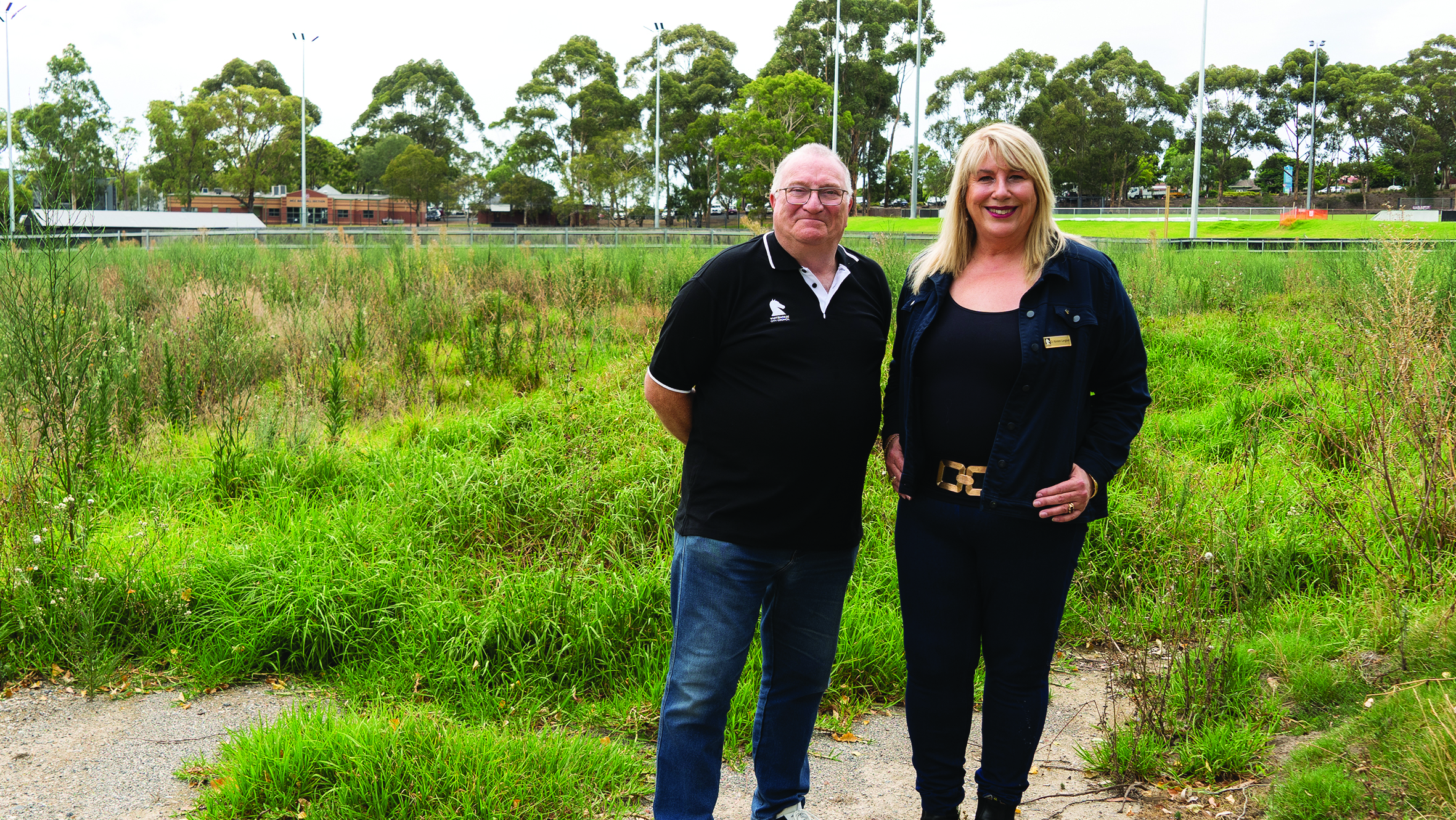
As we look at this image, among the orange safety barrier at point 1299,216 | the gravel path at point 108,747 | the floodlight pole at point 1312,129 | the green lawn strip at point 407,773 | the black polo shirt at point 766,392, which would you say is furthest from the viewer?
the floodlight pole at point 1312,129

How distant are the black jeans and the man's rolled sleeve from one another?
79cm

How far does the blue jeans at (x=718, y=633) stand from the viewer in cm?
297

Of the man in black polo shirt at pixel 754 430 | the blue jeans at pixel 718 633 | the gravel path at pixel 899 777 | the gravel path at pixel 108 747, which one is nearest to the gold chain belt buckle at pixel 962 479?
the man in black polo shirt at pixel 754 430

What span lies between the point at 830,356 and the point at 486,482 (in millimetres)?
3793

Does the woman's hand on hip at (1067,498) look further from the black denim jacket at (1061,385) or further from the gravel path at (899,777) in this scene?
the gravel path at (899,777)

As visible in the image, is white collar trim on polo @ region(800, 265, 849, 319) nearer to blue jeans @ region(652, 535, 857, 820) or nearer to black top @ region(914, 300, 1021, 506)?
black top @ region(914, 300, 1021, 506)

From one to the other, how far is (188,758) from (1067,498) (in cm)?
336

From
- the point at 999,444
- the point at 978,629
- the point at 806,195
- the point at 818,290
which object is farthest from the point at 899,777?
the point at 806,195

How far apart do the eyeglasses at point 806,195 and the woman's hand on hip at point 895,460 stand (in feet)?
2.56

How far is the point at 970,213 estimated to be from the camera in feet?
10.5

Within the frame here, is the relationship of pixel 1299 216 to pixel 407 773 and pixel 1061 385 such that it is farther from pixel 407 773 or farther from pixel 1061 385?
pixel 407 773

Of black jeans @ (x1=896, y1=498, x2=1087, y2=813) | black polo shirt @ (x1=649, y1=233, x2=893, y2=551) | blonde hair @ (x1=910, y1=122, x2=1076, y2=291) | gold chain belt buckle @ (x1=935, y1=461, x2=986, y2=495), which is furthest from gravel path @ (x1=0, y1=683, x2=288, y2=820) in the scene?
blonde hair @ (x1=910, y1=122, x2=1076, y2=291)

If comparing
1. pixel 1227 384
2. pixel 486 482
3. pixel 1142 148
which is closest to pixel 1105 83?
pixel 1142 148

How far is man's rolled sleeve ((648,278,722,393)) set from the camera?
2.94 metres
